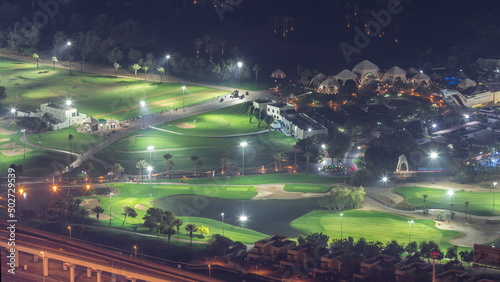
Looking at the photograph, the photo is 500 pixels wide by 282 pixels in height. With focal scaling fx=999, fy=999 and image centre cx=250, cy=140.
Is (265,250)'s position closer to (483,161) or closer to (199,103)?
(483,161)

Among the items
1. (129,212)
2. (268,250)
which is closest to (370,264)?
(268,250)

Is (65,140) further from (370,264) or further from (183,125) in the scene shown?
(370,264)

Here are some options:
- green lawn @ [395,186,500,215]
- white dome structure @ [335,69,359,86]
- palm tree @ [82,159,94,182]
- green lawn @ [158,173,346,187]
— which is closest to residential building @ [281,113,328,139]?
green lawn @ [158,173,346,187]

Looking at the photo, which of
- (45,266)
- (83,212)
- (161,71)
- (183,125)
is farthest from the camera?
(161,71)

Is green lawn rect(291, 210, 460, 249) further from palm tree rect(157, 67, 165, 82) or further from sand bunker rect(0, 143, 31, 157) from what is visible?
palm tree rect(157, 67, 165, 82)

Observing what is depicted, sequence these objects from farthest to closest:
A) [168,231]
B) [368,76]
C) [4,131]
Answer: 1. [368,76]
2. [4,131]
3. [168,231]

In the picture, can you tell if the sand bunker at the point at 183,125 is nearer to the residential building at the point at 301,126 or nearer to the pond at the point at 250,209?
the residential building at the point at 301,126

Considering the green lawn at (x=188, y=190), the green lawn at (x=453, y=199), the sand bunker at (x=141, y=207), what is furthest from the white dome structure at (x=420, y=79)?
the sand bunker at (x=141, y=207)
